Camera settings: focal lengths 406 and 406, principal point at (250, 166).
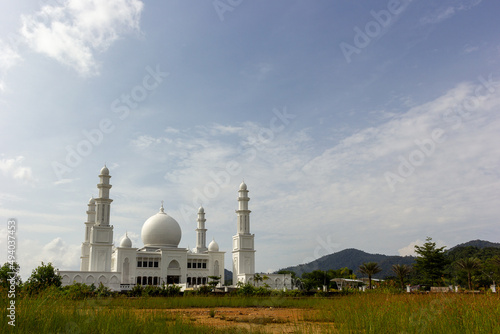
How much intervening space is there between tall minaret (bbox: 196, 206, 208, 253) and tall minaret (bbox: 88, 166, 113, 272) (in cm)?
1694

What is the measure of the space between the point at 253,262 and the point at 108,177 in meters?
22.5

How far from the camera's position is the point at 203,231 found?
6400cm

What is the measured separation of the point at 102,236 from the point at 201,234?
1860 cm

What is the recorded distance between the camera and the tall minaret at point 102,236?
47906 mm

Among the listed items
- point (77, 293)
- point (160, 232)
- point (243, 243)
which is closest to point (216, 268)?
point (243, 243)

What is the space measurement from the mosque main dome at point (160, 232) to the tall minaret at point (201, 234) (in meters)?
5.56

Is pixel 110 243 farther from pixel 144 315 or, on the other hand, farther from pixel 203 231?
pixel 144 315

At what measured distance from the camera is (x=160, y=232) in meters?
56.9

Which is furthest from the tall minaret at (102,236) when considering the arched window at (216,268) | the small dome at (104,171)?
the arched window at (216,268)

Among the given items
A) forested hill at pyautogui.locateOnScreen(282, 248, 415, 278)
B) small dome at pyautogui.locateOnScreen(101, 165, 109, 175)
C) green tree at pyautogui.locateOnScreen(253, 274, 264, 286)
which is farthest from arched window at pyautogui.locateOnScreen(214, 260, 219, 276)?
forested hill at pyautogui.locateOnScreen(282, 248, 415, 278)

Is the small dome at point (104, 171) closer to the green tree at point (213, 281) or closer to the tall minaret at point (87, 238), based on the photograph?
the tall minaret at point (87, 238)

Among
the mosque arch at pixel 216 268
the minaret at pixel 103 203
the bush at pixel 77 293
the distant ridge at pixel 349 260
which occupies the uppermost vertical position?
the minaret at pixel 103 203

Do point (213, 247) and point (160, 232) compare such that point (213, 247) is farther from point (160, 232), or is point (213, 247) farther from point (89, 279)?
point (89, 279)

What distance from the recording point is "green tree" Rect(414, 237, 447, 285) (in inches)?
1998
